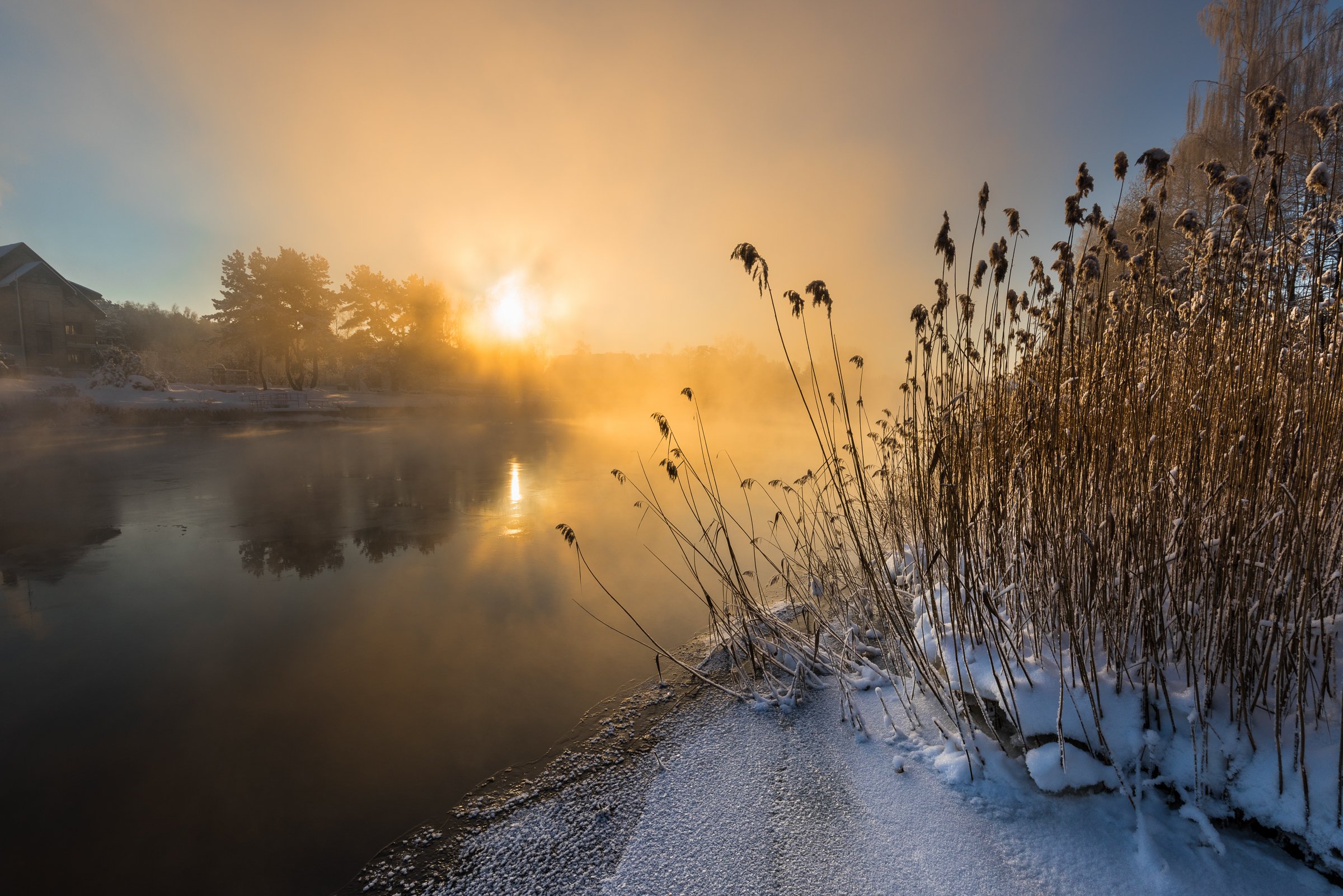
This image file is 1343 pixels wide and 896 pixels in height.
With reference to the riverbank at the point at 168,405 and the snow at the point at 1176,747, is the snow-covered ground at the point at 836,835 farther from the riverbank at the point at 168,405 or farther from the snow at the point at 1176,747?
the riverbank at the point at 168,405

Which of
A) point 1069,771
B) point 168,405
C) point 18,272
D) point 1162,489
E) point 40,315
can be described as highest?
point 18,272

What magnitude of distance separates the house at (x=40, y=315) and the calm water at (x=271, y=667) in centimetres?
2122

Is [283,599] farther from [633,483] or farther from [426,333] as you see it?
[426,333]

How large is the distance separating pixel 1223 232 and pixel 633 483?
25.1 ft

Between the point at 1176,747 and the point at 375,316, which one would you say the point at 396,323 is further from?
the point at 1176,747

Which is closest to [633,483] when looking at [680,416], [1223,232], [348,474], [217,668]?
[348,474]

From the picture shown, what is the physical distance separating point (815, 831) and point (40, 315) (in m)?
33.1

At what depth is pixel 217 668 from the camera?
3393 mm

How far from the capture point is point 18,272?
68.4ft

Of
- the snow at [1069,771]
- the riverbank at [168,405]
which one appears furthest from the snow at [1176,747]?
the riverbank at [168,405]

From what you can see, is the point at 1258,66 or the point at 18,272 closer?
the point at 1258,66

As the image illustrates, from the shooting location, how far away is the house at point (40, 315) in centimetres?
2061

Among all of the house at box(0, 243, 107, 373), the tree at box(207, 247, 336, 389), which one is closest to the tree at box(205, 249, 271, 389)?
the tree at box(207, 247, 336, 389)

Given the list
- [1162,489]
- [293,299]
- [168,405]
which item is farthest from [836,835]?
[293,299]
